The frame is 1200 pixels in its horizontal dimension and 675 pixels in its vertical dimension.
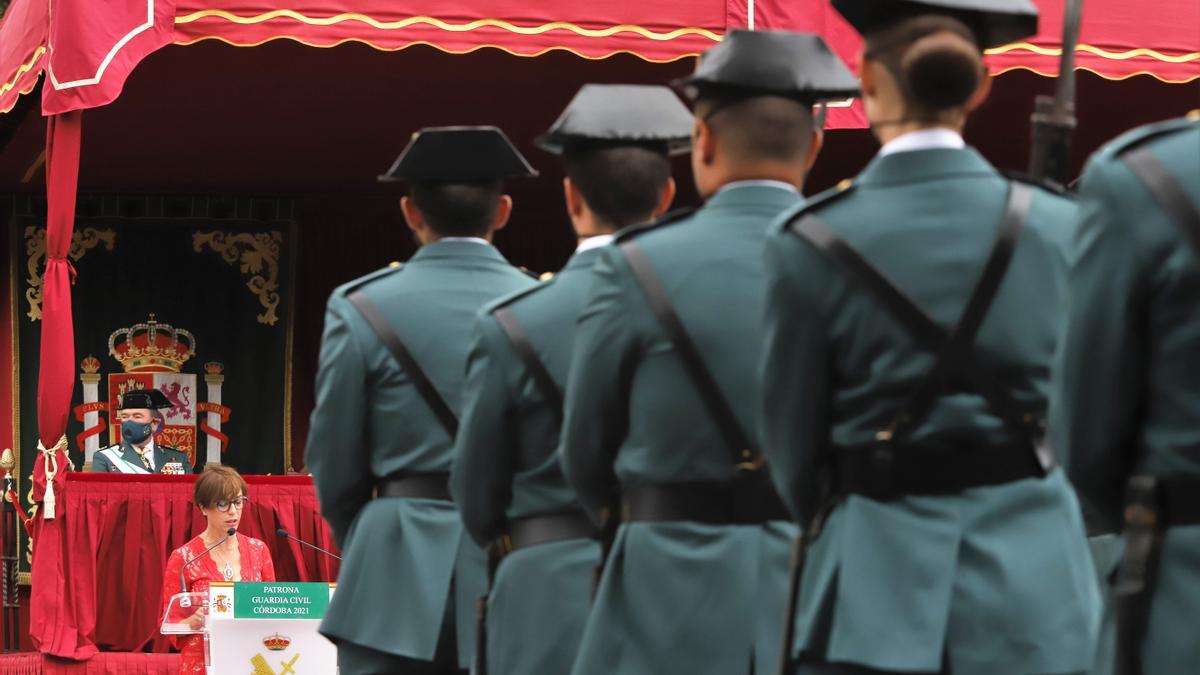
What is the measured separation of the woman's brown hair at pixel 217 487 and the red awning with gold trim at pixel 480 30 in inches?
70.4

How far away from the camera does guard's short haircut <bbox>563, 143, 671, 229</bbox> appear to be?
4445mm

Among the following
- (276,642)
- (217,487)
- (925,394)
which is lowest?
(276,642)

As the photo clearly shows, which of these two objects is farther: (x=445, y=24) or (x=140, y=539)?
(x=140, y=539)

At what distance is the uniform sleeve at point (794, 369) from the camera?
313 centimetres

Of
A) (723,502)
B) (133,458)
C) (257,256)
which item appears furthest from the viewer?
(257,256)

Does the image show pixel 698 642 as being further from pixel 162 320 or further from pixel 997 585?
pixel 162 320

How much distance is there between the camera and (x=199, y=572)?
30.1 ft

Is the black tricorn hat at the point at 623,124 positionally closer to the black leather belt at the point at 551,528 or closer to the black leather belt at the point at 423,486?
the black leather belt at the point at 551,528

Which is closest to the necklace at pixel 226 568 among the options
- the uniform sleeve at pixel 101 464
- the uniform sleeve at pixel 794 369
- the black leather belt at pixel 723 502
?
the uniform sleeve at pixel 101 464

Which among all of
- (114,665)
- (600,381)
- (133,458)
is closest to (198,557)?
(114,665)

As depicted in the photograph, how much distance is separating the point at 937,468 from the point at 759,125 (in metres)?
0.87

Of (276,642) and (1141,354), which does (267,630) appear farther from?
(1141,354)

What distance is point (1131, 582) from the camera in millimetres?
2619

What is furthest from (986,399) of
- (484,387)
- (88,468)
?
(88,468)
